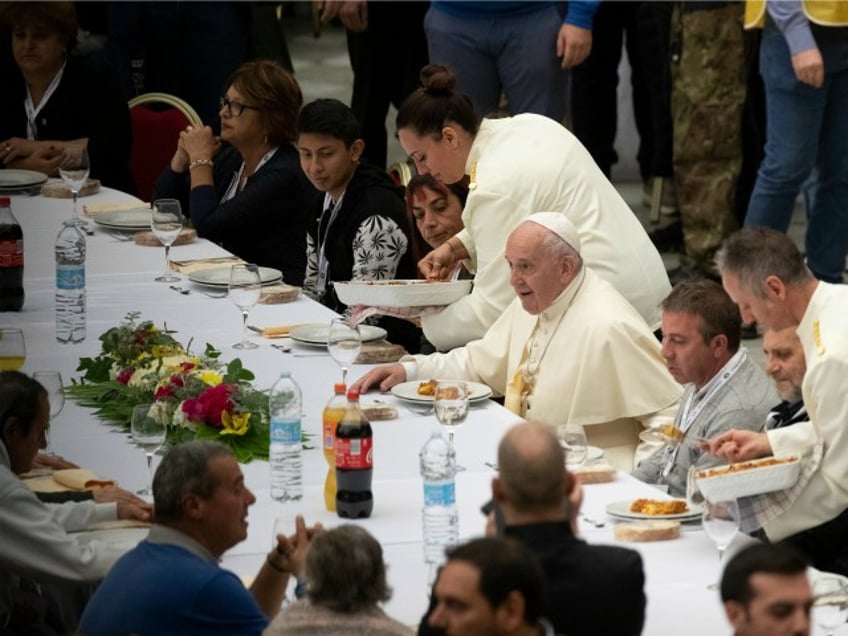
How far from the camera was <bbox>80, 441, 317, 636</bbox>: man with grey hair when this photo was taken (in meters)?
3.48

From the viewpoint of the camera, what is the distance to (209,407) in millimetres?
4625

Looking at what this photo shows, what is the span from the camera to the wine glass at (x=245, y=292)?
5.63 m

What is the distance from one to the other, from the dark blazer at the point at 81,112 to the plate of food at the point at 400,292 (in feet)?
9.42

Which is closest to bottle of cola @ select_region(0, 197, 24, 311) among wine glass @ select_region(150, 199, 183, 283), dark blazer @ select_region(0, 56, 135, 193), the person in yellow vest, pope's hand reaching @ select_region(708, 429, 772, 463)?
wine glass @ select_region(150, 199, 183, 283)

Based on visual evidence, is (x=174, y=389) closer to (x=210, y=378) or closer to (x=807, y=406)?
(x=210, y=378)

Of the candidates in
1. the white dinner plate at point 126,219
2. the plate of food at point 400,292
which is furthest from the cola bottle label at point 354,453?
the white dinner plate at point 126,219

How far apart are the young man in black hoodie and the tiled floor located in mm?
3124

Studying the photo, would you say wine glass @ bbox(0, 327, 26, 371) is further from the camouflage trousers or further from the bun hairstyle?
the camouflage trousers

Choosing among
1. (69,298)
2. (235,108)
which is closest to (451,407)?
(69,298)

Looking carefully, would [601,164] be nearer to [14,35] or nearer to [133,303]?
[14,35]

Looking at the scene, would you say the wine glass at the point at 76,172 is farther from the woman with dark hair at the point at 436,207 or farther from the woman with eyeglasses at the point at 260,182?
the woman with dark hair at the point at 436,207

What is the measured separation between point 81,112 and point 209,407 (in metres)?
4.17

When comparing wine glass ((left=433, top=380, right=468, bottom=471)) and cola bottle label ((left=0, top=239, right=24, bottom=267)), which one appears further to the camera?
cola bottle label ((left=0, top=239, right=24, bottom=267))

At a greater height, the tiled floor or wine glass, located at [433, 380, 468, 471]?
wine glass, located at [433, 380, 468, 471]
